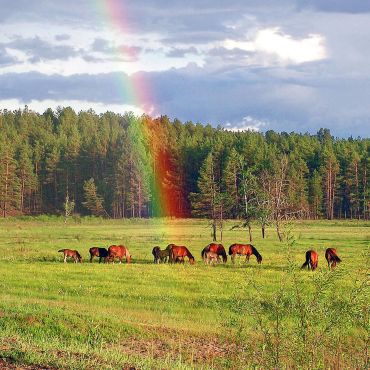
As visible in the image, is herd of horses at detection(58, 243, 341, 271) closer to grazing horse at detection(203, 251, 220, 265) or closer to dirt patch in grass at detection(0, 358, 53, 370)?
grazing horse at detection(203, 251, 220, 265)

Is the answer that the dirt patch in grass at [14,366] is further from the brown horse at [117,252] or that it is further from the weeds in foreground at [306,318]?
the brown horse at [117,252]

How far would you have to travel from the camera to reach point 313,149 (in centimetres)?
12106

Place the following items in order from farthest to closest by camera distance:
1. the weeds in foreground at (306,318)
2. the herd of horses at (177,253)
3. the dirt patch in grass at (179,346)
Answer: the herd of horses at (177,253), the dirt patch in grass at (179,346), the weeds in foreground at (306,318)

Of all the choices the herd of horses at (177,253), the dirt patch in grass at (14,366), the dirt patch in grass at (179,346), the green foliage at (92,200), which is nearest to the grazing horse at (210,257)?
the herd of horses at (177,253)

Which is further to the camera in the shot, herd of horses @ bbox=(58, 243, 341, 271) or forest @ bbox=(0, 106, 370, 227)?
forest @ bbox=(0, 106, 370, 227)

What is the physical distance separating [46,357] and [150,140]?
372 ft

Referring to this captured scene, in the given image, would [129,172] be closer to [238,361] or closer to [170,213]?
[170,213]

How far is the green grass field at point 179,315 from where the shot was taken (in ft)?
30.8

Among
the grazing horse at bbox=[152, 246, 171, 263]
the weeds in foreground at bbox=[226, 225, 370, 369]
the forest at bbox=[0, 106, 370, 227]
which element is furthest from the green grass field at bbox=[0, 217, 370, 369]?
the forest at bbox=[0, 106, 370, 227]

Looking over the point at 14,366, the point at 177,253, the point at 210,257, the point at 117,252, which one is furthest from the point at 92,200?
the point at 14,366

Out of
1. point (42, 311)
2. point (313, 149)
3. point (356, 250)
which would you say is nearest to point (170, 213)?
point (313, 149)

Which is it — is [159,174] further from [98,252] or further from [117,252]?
[117,252]

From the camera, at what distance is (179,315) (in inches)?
746

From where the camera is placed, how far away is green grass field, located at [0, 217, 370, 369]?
9383 millimetres
